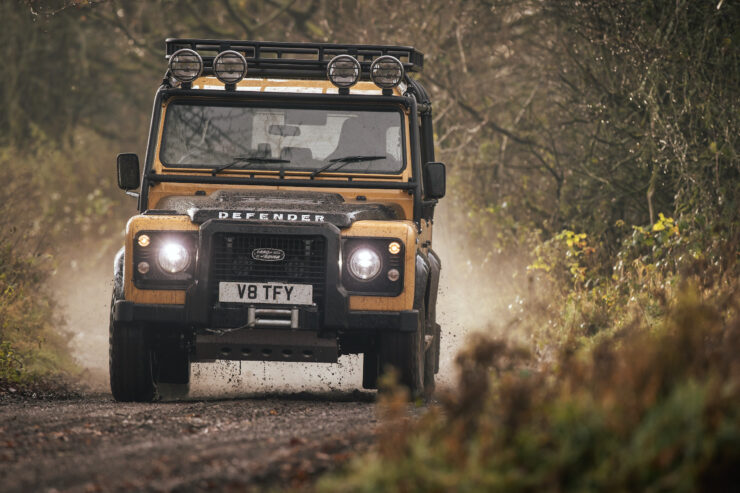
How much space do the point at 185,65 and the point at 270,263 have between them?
1932 millimetres

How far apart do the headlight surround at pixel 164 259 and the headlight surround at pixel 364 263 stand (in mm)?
1034

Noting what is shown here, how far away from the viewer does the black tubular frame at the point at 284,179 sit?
863 centimetres

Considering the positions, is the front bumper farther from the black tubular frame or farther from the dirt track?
the black tubular frame

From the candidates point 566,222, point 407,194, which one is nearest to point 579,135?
point 566,222

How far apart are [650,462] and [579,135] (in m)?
11.8

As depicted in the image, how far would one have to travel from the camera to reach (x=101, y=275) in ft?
72.2

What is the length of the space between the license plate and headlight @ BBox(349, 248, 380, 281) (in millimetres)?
310

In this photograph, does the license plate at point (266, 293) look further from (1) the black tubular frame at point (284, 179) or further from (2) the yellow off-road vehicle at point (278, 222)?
(1) the black tubular frame at point (284, 179)

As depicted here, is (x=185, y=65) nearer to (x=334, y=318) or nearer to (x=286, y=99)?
(x=286, y=99)

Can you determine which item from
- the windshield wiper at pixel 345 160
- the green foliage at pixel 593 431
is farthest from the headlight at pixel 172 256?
the green foliage at pixel 593 431

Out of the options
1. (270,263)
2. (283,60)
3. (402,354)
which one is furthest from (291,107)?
(402,354)

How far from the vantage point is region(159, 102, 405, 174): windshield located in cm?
877

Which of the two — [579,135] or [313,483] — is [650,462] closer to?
[313,483]

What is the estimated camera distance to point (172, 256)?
25.3 ft
